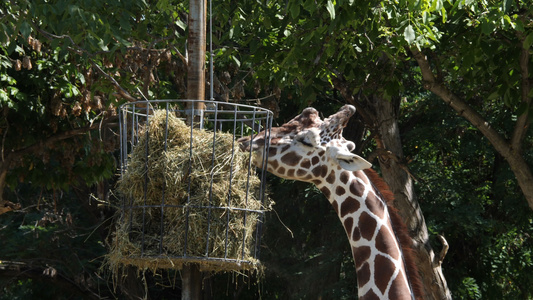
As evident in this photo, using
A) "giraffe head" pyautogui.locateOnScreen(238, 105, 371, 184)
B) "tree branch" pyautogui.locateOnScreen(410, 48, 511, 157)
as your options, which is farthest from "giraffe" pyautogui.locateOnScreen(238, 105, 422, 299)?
"tree branch" pyautogui.locateOnScreen(410, 48, 511, 157)

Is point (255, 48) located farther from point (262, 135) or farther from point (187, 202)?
point (187, 202)

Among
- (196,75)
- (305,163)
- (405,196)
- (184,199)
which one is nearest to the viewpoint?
(184,199)

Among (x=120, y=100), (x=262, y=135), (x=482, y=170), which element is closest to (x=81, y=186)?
(x=120, y=100)

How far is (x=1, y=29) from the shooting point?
27.2 ft

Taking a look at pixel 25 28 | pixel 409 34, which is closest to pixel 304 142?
pixel 409 34

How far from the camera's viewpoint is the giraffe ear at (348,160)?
5305 mm

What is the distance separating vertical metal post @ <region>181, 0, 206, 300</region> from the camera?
15.5ft

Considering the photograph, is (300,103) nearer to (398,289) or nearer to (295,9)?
(295,9)

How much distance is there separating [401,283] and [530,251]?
328 inches

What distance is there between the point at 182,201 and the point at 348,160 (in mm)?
1399

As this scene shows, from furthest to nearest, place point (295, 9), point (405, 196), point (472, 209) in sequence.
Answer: point (472, 209), point (405, 196), point (295, 9)

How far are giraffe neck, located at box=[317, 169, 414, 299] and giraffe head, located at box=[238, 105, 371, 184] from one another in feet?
0.47

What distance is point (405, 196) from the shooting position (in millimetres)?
10328

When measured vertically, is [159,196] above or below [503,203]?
below
